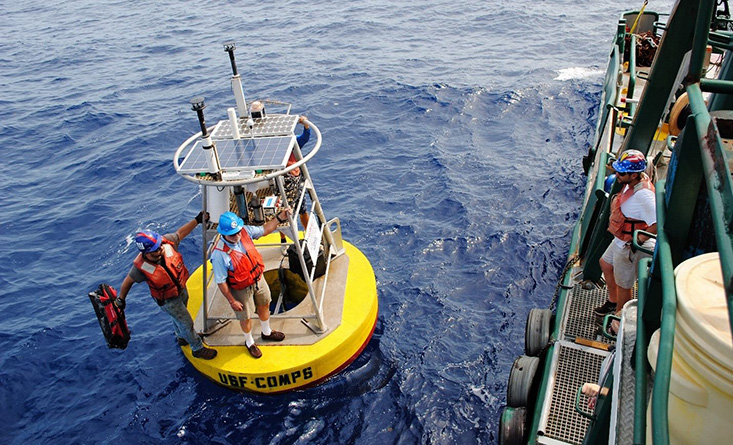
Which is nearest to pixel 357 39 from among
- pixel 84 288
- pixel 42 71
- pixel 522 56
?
pixel 522 56

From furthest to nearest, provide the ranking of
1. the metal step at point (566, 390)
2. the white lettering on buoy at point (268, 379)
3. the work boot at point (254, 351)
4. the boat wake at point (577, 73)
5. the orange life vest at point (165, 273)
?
1. the boat wake at point (577, 73)
2. the work boot at point (254, 351)
3. the white lettering on buoy at point (268, 379)
4. the orange life vest at point (165, 273)
5. the metal step at point (566, 390)

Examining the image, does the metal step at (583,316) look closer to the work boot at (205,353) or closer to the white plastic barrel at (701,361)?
the white plastic barrel at (701,361)

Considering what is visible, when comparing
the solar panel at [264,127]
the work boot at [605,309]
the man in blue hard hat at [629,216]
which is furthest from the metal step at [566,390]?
the solar panel at [264,127]

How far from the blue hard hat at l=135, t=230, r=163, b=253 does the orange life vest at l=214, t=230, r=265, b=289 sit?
82 centimetres

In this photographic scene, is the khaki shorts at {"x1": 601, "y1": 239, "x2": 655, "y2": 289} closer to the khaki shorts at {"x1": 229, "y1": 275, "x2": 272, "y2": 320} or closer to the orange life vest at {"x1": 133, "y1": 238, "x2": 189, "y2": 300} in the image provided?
the khaki shorts at {"x1": 229, "y1": 275, "x2": 272, "y2": 320}

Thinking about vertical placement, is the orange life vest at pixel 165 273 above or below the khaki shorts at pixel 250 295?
above

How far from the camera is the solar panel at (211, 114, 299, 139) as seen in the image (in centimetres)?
788

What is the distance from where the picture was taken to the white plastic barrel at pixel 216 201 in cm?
779

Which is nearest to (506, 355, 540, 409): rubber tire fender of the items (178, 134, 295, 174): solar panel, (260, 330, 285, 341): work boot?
(260, 330, 285, 341): work boot

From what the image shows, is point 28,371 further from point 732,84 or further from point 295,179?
point 732,84

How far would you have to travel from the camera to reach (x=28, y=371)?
9.25 m

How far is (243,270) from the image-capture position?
24.3 feet

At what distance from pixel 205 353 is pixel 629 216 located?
6.27 metres

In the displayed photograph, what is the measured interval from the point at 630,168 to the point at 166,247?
20.4 ft
